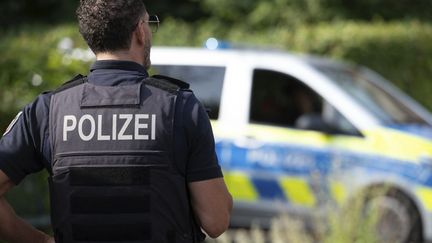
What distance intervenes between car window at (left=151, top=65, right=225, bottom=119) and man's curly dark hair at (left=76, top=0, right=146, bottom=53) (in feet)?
20.2

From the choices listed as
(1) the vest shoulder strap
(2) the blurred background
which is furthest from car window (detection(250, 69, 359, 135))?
(1) the vest shoulder strap

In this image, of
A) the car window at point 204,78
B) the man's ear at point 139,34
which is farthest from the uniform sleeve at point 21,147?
the car window at point 204,78

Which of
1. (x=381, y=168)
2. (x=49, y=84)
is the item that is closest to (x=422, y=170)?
(x=381, y=168)

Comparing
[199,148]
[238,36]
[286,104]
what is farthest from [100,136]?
[238,36]

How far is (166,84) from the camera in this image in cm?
340

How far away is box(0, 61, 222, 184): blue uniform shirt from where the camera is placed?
3311 millimetres

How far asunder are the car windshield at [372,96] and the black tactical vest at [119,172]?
20.3ft

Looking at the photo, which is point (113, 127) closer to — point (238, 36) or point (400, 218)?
point (400, 218)

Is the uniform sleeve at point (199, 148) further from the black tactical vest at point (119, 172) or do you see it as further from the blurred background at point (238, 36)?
the blurred background at point (238, 36)

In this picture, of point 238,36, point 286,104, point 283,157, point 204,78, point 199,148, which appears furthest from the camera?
point 238,36

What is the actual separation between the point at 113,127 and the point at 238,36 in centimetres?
1158

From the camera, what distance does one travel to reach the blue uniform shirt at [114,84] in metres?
3.31

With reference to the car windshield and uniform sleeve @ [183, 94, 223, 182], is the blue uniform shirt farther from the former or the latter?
the car windshield

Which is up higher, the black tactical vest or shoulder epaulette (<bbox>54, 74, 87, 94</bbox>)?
shoulder epaulette (<bbox>54, 74, 87, 94</bbox>)
